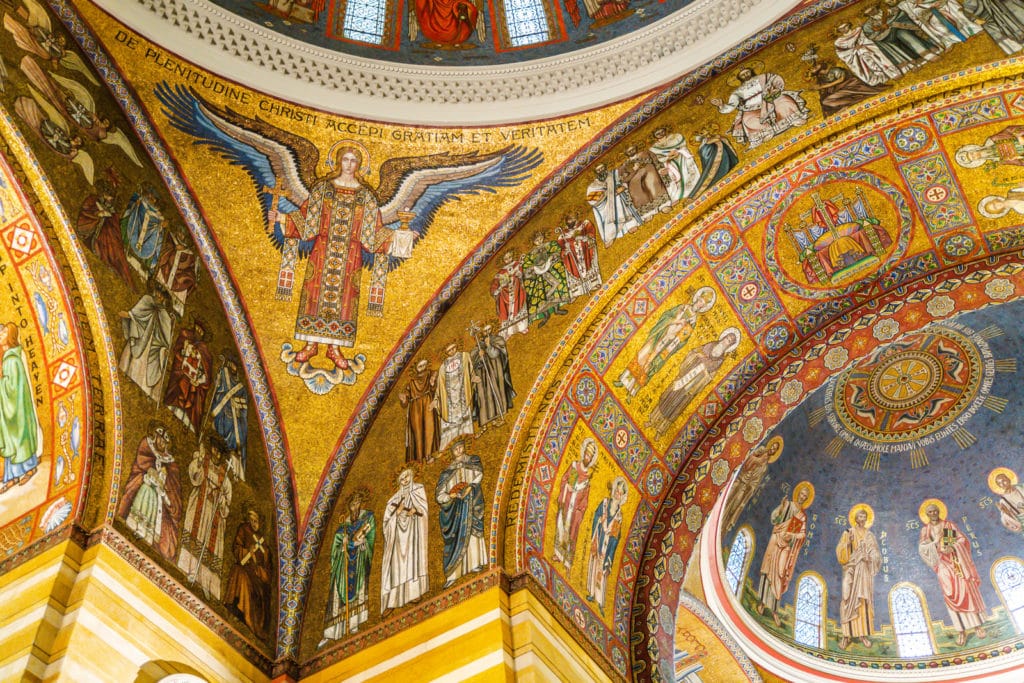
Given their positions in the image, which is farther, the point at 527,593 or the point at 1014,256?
the point at 1014,256

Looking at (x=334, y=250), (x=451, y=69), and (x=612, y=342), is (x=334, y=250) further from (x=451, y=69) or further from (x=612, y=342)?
(x=612, y=342)

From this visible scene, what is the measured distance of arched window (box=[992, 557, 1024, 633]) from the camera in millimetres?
15125

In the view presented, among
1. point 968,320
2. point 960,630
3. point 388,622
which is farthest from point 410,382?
Result: point 960,630

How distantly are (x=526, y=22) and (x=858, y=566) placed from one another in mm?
8604

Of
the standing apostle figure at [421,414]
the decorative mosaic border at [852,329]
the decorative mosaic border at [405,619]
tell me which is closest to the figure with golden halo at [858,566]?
the decorative mosaic border at [852,329]

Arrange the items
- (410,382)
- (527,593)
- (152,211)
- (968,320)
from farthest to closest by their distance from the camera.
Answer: (968,320) → (410,382) → (152,211) → (527,593)

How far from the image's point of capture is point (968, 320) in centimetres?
1460

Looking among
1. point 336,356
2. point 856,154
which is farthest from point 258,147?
point 856,154

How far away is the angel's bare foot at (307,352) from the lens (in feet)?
38.5

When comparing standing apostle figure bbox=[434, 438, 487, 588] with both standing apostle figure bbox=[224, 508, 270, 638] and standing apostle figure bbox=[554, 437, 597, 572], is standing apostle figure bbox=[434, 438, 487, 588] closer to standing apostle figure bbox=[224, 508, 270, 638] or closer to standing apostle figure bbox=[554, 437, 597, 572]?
standing apostle figure bbox=[554, 437, 597, 572]

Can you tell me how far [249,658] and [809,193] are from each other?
672 centimetres

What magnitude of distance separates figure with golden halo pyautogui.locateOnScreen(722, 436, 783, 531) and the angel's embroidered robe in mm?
5665

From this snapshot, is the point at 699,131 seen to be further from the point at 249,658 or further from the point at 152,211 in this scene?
the point at 249,658

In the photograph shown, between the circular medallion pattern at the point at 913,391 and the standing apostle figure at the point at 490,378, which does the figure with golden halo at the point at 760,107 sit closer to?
the standing apostle figure at the point at 490,378
